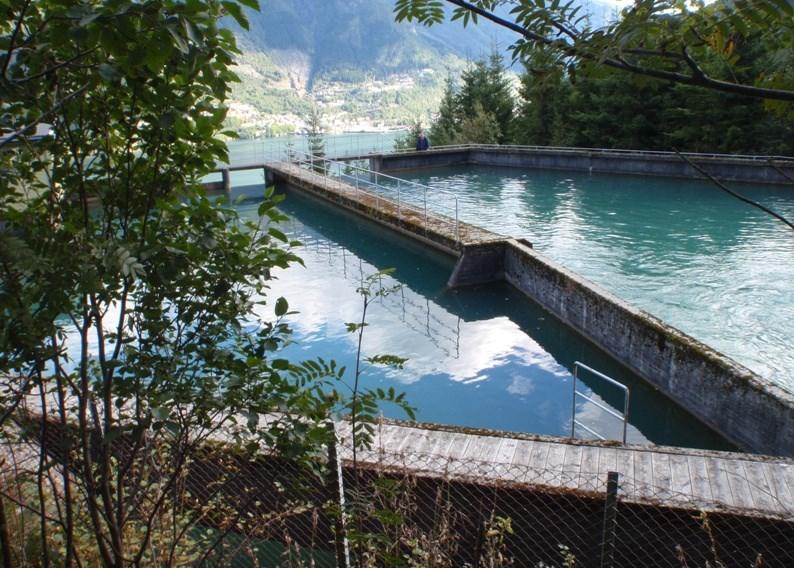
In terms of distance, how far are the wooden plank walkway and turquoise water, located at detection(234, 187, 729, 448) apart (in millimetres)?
758

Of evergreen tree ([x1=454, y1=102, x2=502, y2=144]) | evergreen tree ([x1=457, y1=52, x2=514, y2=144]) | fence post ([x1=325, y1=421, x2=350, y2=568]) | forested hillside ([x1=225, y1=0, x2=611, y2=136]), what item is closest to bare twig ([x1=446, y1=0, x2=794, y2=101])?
fence post ([x1=325, y1=421, x2=350, y2=568])

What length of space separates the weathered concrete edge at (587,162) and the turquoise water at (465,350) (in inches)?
433

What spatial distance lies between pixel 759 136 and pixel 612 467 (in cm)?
2174

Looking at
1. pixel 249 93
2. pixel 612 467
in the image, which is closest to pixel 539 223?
pixel 612 467

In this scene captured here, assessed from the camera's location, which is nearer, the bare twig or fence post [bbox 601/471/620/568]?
the bare twig

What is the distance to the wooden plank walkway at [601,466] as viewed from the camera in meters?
4.01

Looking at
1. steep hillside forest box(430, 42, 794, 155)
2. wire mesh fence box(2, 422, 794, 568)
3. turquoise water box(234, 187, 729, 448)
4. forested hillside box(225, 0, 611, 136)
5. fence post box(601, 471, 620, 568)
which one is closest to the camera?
fence post box(601, 471, 620, 568)

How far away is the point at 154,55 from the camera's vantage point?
1.38m

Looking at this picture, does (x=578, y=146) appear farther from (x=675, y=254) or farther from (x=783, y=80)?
(x=783, y=80)

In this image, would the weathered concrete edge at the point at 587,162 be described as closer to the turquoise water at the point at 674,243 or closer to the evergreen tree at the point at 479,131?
the turquoise water at the point at 674,243

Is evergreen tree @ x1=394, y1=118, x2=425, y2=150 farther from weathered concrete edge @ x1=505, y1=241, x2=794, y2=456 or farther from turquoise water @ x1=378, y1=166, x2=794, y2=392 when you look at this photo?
weathered concrete edge @ x1=505, y1=241, x2=794, y2=456

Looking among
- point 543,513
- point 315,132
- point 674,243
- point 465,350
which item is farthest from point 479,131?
point 543,513

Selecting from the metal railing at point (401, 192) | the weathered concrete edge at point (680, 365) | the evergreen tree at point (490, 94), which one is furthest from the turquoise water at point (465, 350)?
the evergreen tree at point (490, 94)

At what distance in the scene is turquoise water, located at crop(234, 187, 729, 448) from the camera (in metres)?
7.16
